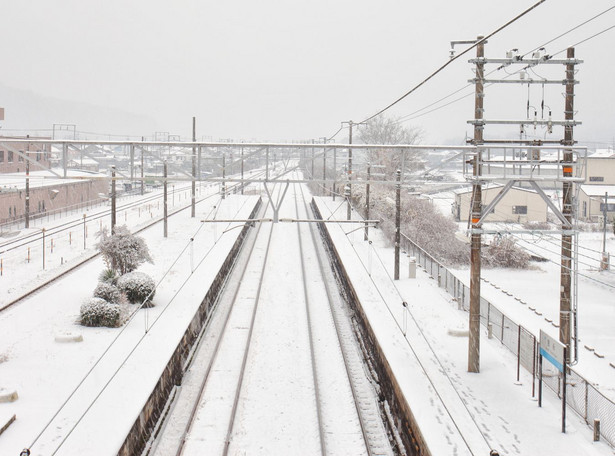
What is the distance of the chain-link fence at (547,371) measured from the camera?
9609 millimetres

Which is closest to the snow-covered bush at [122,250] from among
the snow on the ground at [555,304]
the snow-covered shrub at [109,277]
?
the snow-covered shrub at [109,277]

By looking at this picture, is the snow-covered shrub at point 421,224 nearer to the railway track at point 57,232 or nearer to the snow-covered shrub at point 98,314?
the railway track at point 57,232

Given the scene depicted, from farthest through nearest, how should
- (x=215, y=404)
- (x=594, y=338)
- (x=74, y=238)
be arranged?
(x=74, y=238), (x=594, y=338), (x=215, y=404)

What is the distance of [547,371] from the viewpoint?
12359 millimetres

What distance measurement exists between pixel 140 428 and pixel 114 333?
17.7ft

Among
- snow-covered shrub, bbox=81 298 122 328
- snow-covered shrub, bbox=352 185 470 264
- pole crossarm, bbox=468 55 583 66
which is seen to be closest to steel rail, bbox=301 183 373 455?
snow-covered shrub, bbox=352 185 470 264

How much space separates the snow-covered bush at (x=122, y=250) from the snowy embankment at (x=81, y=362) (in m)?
1.18

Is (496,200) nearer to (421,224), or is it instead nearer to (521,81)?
(521,81)

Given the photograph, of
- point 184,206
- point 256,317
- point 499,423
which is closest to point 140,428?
point 499,423

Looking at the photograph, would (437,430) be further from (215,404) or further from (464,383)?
(215,404)

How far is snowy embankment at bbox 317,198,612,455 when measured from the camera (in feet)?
30.8

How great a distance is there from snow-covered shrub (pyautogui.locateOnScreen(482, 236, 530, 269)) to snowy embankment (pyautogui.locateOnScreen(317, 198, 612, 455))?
8.87 m

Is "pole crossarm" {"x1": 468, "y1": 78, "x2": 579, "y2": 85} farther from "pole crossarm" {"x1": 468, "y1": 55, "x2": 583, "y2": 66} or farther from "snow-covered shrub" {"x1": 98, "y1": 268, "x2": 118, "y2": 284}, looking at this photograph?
"snow-covered shrub" {"x1": 98, "y1": 268, "x2": 118, "y2": 284}

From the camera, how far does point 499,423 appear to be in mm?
10102
